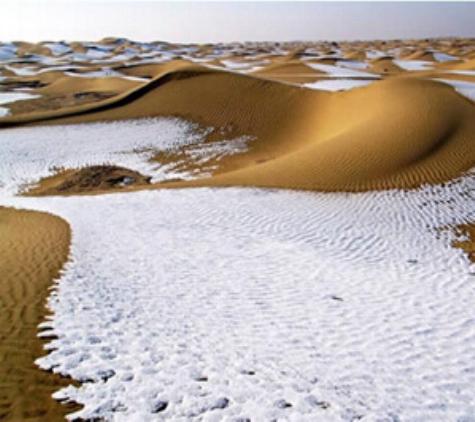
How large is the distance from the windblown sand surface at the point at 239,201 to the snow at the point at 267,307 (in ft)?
0.17

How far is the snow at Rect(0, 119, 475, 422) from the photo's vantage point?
5.75 meters

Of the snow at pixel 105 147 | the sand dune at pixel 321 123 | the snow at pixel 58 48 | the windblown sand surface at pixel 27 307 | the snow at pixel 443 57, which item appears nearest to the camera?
the windblown sand surface at pixel 27 307

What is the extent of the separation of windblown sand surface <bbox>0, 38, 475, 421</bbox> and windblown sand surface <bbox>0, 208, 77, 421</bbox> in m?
0.03

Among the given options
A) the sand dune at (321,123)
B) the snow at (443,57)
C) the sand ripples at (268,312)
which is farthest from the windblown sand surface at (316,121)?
the snow at (443,57)

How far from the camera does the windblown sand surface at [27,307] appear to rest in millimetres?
5344

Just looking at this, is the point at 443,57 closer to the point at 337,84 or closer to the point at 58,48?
the point at 337,84

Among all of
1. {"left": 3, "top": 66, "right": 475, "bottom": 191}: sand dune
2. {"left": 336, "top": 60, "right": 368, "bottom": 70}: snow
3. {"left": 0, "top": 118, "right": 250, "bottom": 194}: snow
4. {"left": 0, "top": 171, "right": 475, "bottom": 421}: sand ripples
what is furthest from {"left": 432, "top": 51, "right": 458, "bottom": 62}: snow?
{"left": 0, "top": 171, "right": 475, "bottom": 421}: sand ripples

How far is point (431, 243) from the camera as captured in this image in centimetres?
1261

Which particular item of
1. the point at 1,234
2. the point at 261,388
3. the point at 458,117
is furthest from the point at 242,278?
the point at 458,117

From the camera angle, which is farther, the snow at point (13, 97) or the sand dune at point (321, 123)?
the snow at point (13, 97)

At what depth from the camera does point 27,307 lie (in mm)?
7719

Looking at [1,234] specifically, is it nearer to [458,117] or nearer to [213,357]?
[213,357]

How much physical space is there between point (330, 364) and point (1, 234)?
9.54 m

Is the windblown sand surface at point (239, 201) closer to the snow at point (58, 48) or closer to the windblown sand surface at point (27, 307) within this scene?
the windblown sand surface at point (27, 307)
